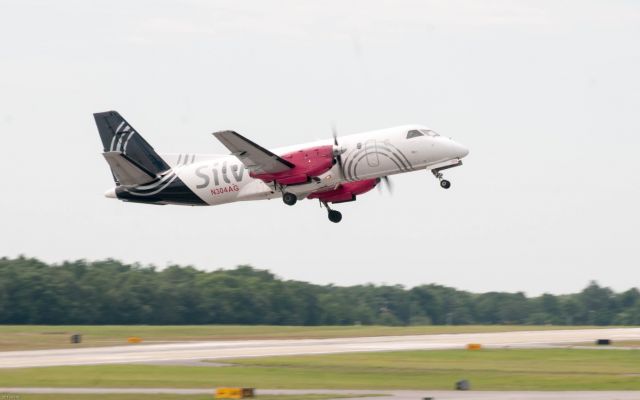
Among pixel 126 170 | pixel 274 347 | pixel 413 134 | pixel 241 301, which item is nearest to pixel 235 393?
pixel 413 134

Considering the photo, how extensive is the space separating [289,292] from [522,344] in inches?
2112

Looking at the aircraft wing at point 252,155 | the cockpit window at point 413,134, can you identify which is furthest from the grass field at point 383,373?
the cockpit window at point 413,134

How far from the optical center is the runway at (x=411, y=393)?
30750 mm

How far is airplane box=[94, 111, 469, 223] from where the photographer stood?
48.2 metres

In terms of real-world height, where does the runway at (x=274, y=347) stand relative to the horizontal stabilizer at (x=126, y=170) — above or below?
below

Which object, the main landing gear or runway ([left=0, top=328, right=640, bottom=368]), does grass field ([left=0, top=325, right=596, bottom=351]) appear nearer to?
runway ([left=0, top=328, right=640, bottom=368])

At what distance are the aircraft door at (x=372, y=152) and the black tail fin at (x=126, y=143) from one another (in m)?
10.3

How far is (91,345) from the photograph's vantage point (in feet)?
188

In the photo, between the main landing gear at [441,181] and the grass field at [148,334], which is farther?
the grass field at [148,334]

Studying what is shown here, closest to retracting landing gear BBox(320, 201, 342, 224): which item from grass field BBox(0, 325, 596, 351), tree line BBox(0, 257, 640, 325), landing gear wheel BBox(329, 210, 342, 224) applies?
landing gear wheel BBox(329, 210, 342, 224)

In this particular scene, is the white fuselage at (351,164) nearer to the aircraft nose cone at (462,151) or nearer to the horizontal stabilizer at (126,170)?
the aircraft nose cone at (462,151)

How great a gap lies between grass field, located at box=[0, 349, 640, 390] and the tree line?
49.7 m

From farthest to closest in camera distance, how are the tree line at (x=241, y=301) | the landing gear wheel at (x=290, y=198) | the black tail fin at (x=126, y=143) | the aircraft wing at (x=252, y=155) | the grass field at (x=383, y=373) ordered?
the tree line at (x=241, y=301)
the black tail fin at (x=126, y=143)
the landing gear wheel at (x=290, y=198)
the aircraft wing at (x=252, y=155)
the grass field at (x=383, y=373)

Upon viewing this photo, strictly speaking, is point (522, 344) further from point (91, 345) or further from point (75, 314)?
point (75, 314)
